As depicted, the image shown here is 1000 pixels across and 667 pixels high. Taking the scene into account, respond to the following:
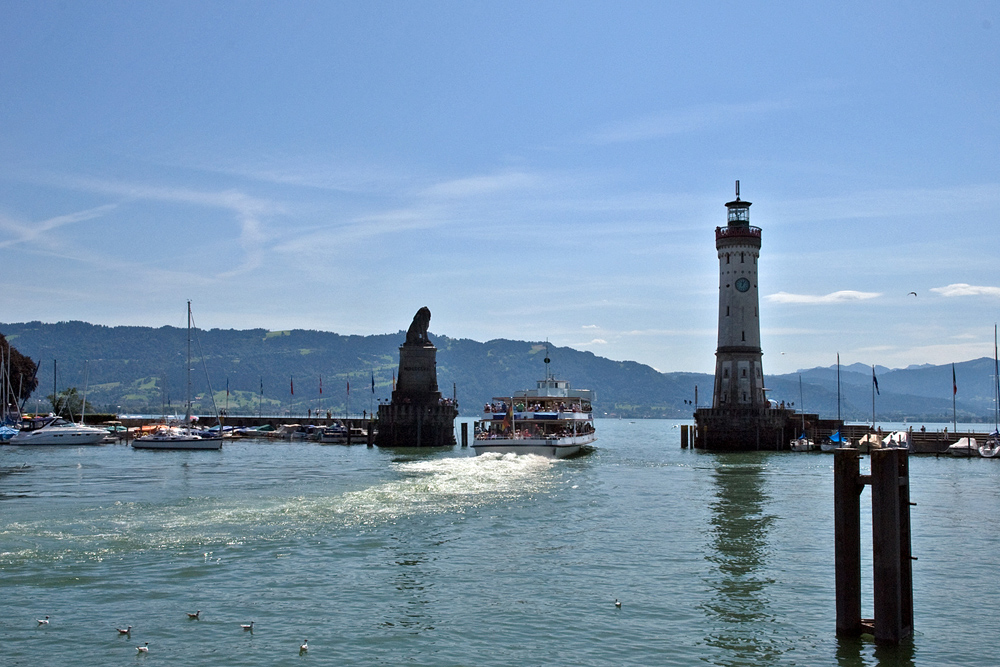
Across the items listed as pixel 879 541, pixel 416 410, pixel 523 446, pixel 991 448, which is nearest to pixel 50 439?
pixel 416 410

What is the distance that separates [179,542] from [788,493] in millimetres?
34585

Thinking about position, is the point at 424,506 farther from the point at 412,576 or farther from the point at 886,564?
the point at 886,564

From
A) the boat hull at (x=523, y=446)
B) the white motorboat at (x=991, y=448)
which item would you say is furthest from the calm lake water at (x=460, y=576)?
the white motorboat at (x=991, y=448)

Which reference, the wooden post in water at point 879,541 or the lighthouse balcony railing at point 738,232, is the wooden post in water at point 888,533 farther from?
the lighthouse balcony railing at point 738,232

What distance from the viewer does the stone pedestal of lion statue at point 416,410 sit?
344 feet

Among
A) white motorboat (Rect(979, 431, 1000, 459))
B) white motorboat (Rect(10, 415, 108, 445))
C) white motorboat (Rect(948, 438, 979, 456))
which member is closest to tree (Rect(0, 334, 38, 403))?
white motorboat (Rect(10, 415, 108, 445))

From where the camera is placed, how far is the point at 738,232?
98500 millimetres

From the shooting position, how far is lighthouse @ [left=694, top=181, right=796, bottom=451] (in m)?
97.8

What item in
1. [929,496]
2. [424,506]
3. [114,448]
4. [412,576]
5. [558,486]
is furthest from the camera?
[114,448]

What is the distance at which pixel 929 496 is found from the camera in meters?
49.1

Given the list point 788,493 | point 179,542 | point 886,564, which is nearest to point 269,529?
point 179,542

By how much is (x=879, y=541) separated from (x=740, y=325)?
270ft

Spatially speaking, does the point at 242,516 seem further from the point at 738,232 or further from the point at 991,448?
the point at 991,448

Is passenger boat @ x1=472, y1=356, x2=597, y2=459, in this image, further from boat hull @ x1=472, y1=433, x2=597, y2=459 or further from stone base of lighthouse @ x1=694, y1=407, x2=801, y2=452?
stone base of lighthouse @ x1=694, y1=407, x2=801, y2=452
